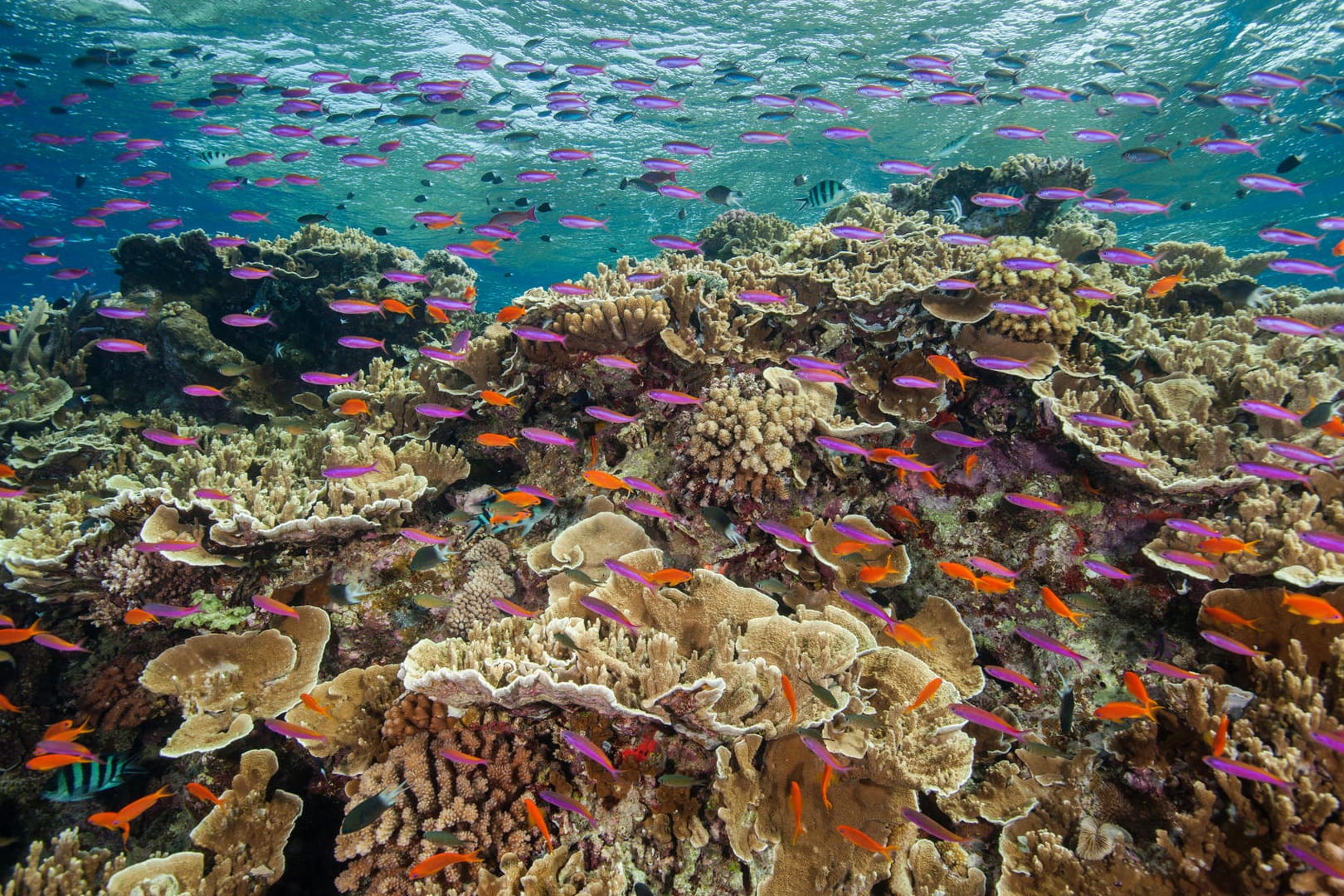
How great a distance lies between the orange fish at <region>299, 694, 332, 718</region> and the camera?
3.48m

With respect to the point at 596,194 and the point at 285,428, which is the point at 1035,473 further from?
the point at 596,194

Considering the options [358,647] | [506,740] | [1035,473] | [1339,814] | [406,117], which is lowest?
[358,647]

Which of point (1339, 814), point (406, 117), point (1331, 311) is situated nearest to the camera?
point (1339, 814)

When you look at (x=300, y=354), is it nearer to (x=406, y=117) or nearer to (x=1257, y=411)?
(x=406, y=117)

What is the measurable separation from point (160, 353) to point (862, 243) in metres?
11.3

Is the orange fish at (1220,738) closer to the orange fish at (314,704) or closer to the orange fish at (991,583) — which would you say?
the orange fish at (991,583)

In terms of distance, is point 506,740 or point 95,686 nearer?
point 506,740

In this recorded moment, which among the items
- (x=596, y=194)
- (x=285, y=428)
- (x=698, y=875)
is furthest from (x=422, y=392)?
(x=596, y=194)

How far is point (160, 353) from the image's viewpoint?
888 cm

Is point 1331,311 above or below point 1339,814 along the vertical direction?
above

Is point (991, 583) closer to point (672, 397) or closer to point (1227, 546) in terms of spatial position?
point (1227, 546)

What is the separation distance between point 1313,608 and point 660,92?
75.4 ft

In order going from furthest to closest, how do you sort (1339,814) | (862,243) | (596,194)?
1. (596,194)
2. (862,243)
3. (1339,814)

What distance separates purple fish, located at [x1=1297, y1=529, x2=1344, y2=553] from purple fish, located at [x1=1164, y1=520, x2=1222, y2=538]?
37cm
